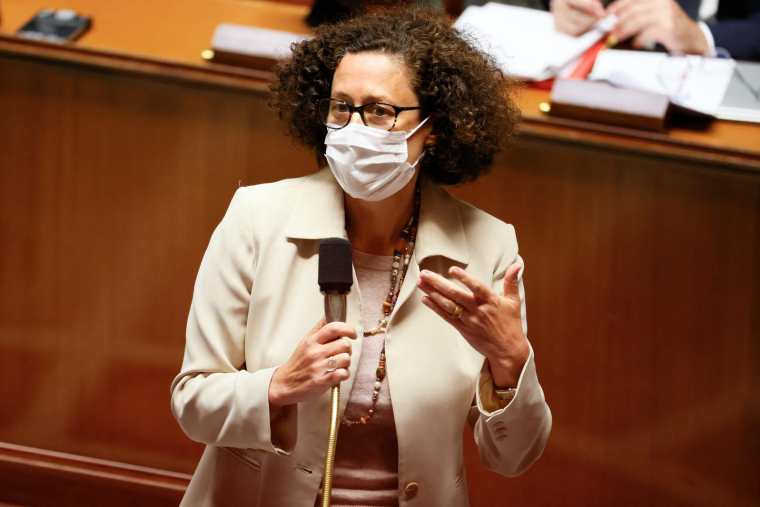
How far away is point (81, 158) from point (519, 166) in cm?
118

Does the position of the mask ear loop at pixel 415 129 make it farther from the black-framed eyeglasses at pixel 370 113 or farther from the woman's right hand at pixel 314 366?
the woman's right hand at pixel 314 366

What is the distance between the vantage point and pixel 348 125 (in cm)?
147

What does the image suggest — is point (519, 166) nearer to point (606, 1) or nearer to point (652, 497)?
point (606, 1)

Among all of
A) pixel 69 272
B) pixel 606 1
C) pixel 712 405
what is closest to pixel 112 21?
pixel 69 272

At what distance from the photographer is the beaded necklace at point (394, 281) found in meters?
1.48

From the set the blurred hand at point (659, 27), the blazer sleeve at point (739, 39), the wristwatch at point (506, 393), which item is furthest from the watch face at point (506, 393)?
the blazer sleeve at point (739, 39)

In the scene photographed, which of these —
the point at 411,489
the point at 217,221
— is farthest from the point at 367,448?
the point at 217,221

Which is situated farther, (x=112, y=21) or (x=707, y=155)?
(x=112, y=21)

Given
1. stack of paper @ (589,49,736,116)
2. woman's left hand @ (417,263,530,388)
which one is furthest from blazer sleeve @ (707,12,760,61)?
woman's left hand @ (417,263,530,388)

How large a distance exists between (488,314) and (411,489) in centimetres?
36

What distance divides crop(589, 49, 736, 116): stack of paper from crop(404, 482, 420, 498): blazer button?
48.2 inches

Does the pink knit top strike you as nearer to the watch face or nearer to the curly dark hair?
the watch face

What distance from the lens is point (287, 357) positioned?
4.73ft

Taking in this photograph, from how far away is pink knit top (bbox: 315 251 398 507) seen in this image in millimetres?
1474
